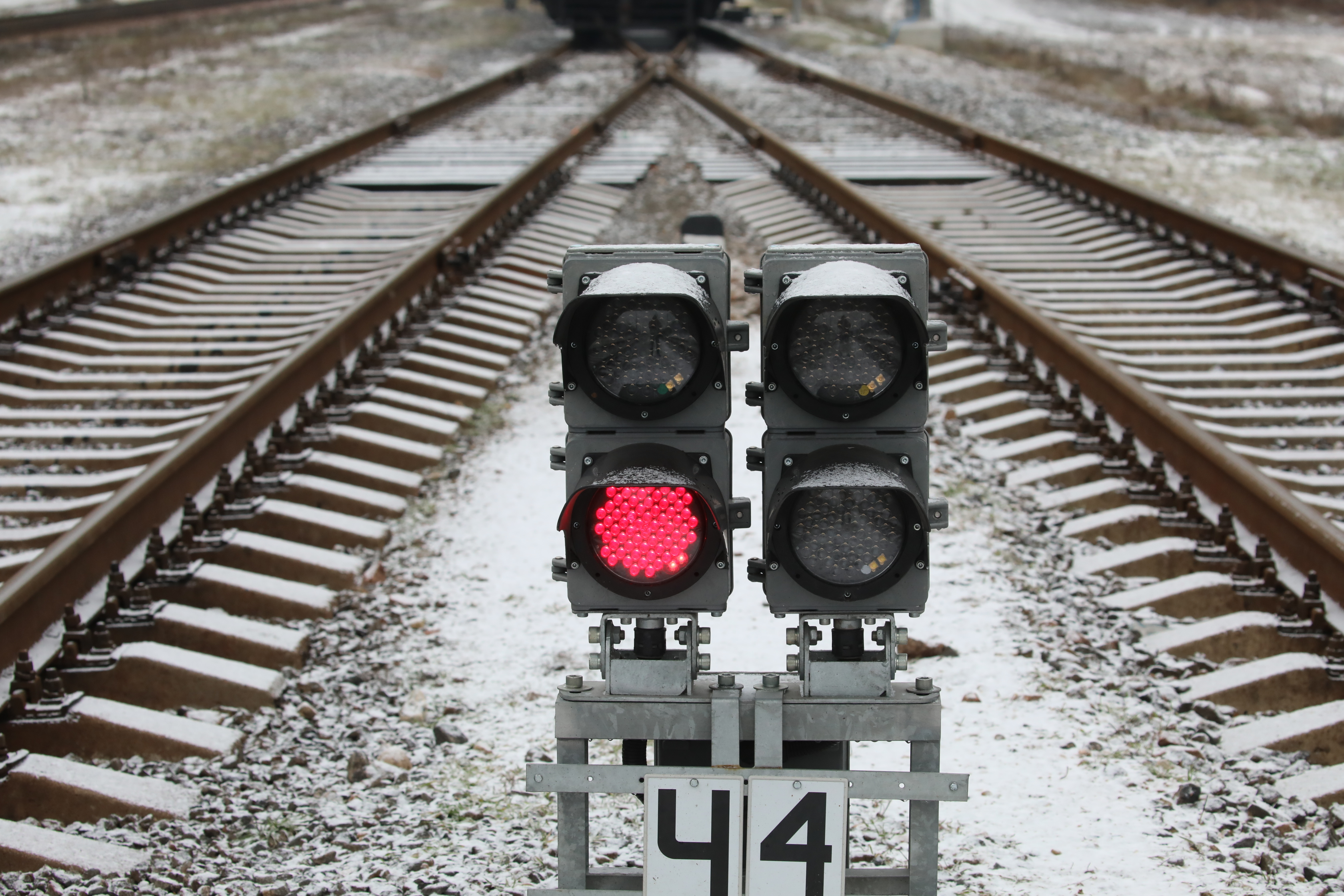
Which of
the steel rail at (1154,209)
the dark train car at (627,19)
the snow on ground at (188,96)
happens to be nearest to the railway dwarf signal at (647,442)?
the steel rail at (1154,209)

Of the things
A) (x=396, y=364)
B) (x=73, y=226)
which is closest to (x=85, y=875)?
(x=396, y=364)

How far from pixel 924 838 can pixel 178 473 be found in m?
3.35

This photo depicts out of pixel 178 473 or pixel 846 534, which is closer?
pixel 846 534

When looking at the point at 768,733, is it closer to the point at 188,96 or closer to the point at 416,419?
the point at 416,419

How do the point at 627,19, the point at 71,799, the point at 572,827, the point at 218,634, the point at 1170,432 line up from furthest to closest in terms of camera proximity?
the point at 627,19 → the point at 1170,432 → the point at 218,634 → the point at 71,799 → the point at 572,827

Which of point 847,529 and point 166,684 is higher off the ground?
point 847,529

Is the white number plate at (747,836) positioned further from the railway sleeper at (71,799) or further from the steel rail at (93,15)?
the steel rail at (93,15)

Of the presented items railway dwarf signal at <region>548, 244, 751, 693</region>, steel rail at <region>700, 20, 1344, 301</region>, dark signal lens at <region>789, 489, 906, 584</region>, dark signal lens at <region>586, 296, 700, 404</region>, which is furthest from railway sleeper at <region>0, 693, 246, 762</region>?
steel rail at <region>700, 20, 1344, 301</region>

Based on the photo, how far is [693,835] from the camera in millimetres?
2426

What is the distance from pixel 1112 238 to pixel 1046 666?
19.6 ft

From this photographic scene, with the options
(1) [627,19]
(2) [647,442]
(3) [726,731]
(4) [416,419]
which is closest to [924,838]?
(3) [726,731]

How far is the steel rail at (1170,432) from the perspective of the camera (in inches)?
166

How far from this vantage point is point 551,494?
212 inches

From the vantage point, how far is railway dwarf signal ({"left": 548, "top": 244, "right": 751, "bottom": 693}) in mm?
2396
